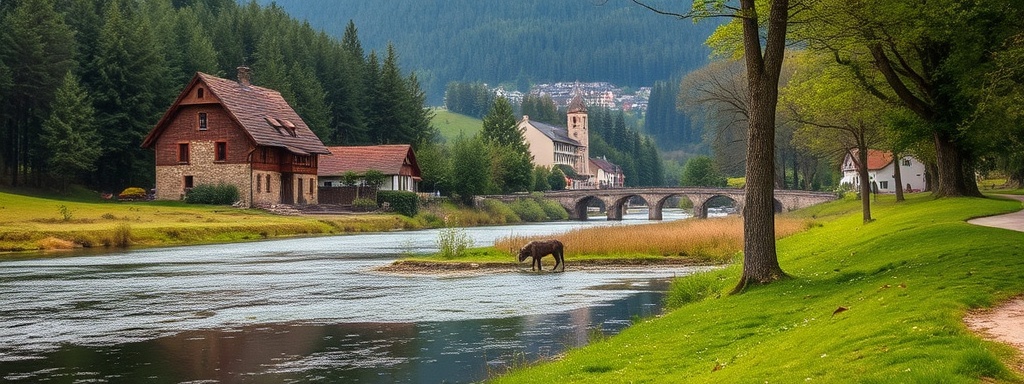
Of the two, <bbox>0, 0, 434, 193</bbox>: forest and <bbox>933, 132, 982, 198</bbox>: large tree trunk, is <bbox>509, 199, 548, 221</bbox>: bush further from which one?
<bbox>933, 132, 982, 198</bbox>: large tree trunk

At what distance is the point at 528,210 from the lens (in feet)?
426

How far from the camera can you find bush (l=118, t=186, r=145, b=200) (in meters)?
92.7

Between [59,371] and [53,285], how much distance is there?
19.0 meters

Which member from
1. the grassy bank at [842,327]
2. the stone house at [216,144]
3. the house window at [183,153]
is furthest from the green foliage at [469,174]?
the grassy bank at [842,327]

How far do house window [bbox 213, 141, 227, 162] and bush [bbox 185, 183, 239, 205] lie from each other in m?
3.40

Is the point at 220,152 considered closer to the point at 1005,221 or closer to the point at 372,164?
the point at 372,164

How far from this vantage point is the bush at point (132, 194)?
92688 millimetres

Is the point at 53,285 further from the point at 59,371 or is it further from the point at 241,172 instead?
the point at 241,172

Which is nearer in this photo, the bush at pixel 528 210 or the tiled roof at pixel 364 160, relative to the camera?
the tiled roof at pixel 364 160

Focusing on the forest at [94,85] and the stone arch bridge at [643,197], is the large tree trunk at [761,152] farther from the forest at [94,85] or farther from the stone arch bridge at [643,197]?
the stone arch bridge at [643,197]

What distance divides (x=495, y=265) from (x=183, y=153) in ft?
191

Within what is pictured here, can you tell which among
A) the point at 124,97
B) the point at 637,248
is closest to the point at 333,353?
the point at 637,248

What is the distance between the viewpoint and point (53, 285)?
36438 mm

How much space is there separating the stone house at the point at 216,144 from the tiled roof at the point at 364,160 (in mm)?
12582
